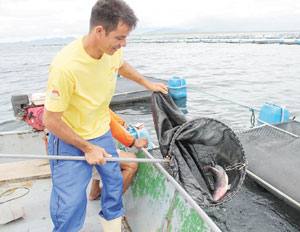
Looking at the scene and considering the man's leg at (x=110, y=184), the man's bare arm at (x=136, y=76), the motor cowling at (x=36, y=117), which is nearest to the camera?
the man's leg at (x=110, y=184)

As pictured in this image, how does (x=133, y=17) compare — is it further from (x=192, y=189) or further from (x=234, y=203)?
(x=234, y=203)

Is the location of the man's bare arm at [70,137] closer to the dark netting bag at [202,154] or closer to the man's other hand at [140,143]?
the dark netting bag at [202,154]

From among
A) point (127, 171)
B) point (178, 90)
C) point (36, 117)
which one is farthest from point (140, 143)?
point (178, 90)

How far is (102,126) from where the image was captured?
9.86 ft

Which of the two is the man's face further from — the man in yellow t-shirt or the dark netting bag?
the dark netting bag

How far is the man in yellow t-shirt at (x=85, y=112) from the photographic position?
2441 mm

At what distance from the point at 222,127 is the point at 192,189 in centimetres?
69

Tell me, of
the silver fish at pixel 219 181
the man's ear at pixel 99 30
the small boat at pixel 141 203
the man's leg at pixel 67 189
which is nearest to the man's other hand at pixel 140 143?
the small boat at pixel 141 203

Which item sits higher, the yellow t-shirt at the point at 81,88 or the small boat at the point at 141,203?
the yellow t-shirt at the point at 81,88

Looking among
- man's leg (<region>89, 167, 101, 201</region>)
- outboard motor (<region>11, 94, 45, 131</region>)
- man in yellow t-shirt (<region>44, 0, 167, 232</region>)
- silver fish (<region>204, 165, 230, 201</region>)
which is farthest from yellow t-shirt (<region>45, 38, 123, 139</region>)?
outboard motor (<region>11, 94, 45, 131</region>)

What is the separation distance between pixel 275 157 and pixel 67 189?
304 centimetres

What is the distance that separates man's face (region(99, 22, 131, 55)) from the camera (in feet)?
7.97

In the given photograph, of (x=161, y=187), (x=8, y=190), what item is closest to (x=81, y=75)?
(x=161, y=187)

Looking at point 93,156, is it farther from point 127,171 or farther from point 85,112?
point 127,171
